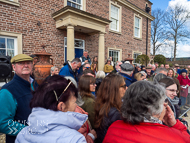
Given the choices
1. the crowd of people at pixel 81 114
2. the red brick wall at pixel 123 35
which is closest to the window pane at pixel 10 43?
the red brick wall at pixel 123 35

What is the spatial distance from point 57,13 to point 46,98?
649 cm

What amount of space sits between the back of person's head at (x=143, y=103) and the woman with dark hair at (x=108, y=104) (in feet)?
1.17

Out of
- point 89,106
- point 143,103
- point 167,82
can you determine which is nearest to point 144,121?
point 143,103

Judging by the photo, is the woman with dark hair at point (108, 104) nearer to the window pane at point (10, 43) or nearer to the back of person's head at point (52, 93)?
the back of person's head at point (52, 93)

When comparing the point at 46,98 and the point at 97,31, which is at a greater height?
the point at 97,31

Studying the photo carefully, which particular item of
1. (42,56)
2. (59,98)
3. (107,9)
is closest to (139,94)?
(59,98)

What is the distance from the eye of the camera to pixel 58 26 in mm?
6684

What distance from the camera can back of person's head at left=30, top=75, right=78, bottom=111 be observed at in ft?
3.16

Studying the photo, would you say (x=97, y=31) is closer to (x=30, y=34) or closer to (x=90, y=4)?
(x=90, y=4)

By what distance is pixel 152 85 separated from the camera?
108 centimetres

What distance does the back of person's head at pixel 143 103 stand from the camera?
1.00 meters

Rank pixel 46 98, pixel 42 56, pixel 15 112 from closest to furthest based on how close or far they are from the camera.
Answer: pixel 46 98 → pixel 15 112 → pixel 42 56

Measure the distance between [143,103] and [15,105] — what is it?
1402mm

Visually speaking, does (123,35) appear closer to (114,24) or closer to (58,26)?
(114,24)
